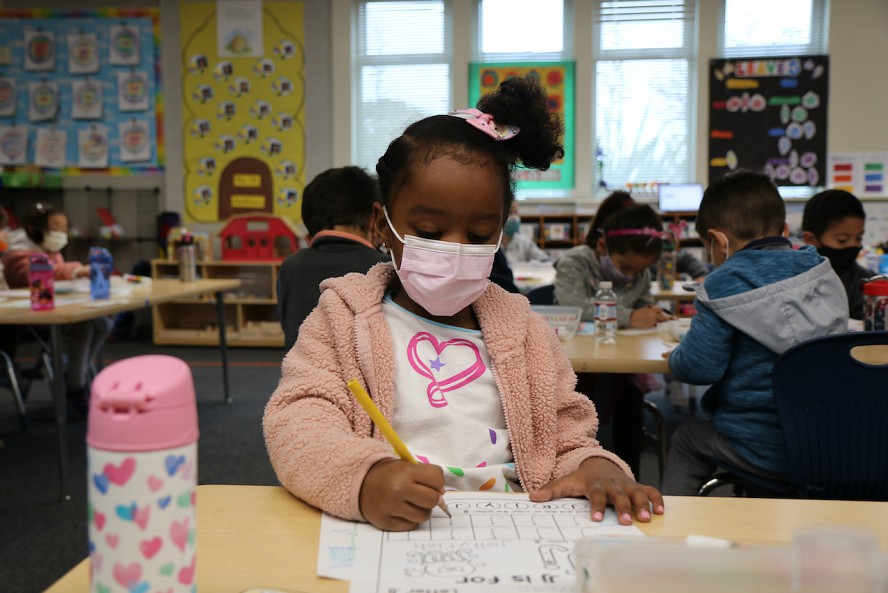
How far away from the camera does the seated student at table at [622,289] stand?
8.26 feet

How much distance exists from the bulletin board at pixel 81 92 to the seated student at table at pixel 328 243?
187 inches

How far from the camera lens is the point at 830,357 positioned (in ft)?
4.68

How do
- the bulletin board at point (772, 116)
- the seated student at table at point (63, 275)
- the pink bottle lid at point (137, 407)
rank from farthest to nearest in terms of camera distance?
the bulletin board at point (772, 116), the seated student at table at point (63, 275), the pink bottle lid at point (137, 407)

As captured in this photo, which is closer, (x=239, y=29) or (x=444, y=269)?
(x=444, y=269)

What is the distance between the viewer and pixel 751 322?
1590 mm

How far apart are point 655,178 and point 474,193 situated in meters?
5.83

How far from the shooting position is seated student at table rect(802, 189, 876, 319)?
2717 mm

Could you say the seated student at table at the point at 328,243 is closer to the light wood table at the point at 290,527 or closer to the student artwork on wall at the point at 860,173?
the light wood table at the point at 290,527

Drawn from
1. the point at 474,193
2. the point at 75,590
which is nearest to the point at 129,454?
the point at 75,590

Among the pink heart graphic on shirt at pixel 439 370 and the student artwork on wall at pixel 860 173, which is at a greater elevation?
the student artwork on wall at pixel 860 173

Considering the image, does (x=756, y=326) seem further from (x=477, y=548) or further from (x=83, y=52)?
(x=83, y=52)

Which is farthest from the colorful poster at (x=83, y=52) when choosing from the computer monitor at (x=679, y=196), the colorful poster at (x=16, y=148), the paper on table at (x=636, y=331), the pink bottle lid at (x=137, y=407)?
the pink bottle lid at (x=137, y=407)

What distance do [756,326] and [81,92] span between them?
257 inches

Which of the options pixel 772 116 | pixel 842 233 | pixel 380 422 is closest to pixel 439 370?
pixel 380 422
